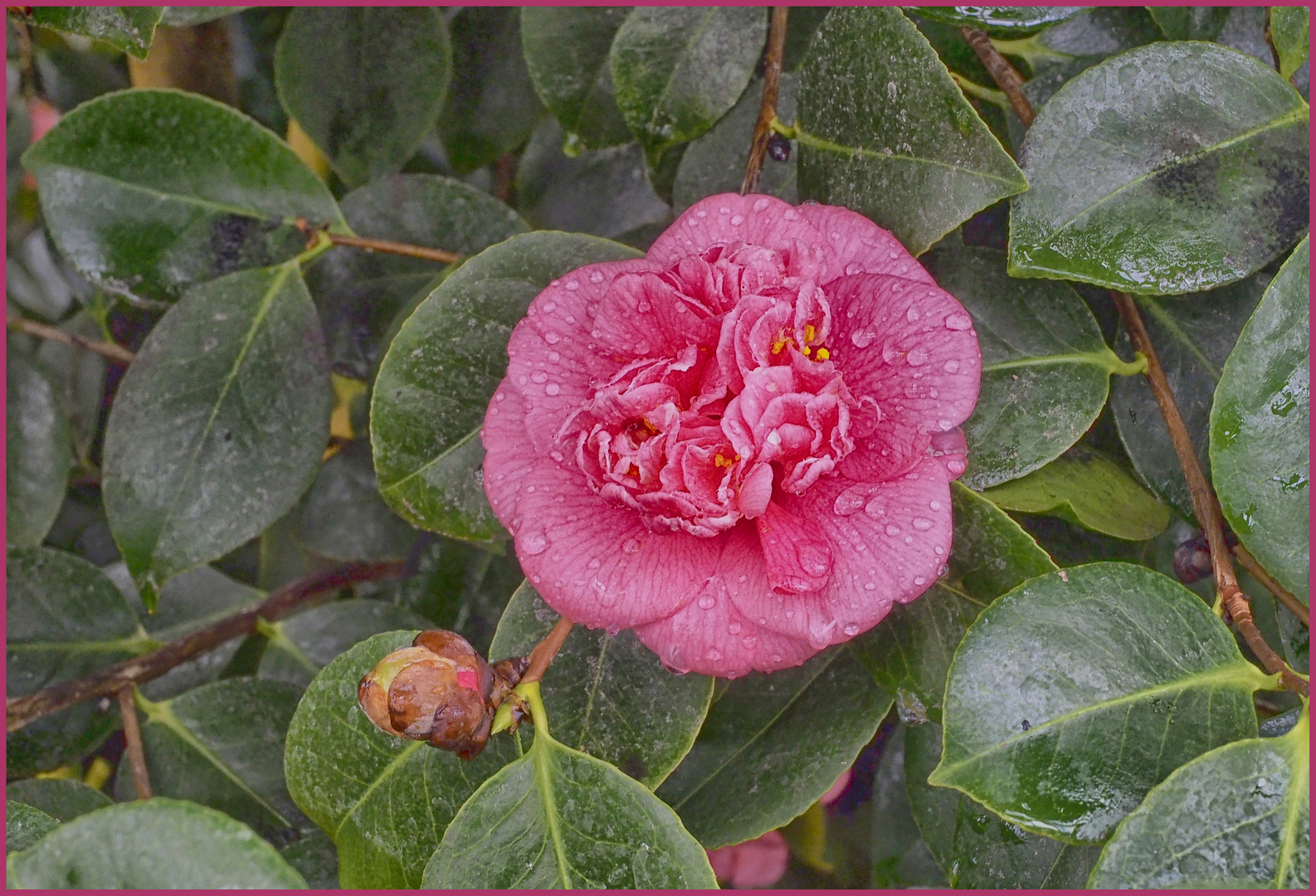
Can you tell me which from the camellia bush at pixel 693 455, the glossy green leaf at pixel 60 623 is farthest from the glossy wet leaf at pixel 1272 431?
A: the glossy green leaf at pixel 60 623

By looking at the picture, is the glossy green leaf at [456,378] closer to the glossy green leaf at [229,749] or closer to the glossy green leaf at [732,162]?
the glossy green leaf at [732,162]

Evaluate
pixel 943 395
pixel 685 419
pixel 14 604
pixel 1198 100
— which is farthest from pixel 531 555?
pixel 14 604

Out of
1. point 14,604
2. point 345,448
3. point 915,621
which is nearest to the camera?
point 915,621

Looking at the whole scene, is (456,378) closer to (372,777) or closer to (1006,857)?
(372,777)

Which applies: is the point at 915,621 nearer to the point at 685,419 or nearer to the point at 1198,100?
the point at 685,419

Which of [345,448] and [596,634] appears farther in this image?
[345,448]

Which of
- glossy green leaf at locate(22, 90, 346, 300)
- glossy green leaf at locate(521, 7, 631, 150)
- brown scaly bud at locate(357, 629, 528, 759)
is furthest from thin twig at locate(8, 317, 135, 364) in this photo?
brown scaly bud at locate(357, 629, 528, 759)
